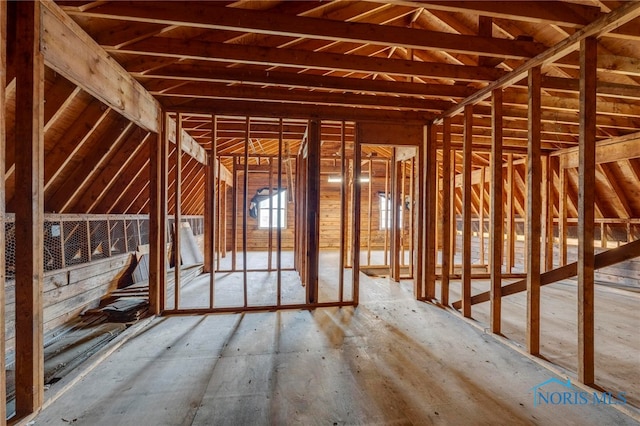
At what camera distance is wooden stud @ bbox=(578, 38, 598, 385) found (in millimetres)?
1824

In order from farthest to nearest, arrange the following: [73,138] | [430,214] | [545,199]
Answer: [545,199] → [430,214] → [73,138]

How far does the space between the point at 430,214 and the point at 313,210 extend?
61.5 inches

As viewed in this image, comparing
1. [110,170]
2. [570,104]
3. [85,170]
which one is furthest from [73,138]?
[570,104]

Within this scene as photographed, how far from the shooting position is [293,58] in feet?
7.86

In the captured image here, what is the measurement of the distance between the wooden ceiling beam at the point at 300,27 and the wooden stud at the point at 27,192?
428 mm

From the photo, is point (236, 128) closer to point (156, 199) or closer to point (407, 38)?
point (156, 199)

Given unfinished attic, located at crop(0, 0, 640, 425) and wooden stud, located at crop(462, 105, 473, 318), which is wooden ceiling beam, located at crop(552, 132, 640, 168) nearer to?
unfinished attic, located at crop(0, 0, 640, 425)

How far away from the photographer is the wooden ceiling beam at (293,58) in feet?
7.26

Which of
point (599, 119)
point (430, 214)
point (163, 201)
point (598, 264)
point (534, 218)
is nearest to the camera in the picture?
point (598, 264)

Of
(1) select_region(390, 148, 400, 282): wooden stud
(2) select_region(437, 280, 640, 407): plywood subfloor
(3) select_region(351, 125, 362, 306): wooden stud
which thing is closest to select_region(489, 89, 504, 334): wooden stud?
(2) select_region(437, 280, 640, 407): plywood subfloor

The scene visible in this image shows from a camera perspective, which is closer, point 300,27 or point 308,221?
point 300,27

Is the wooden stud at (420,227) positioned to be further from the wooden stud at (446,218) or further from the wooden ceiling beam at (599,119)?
the wooden ceiling beam at (599,119)

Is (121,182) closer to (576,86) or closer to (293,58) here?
(293,58)

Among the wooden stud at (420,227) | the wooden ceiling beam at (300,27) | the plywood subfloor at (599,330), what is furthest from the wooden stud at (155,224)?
the plywood subfloor at (599,330)
